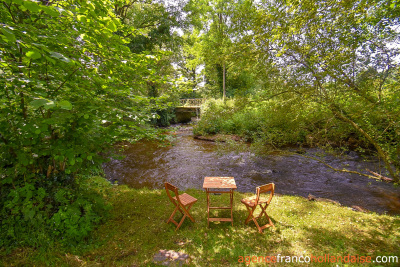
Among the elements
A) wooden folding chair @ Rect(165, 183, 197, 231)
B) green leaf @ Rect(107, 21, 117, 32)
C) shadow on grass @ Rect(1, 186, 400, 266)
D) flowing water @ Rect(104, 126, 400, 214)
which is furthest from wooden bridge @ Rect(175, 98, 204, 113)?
green leaf @ Rect(107, 21, 117, 32)

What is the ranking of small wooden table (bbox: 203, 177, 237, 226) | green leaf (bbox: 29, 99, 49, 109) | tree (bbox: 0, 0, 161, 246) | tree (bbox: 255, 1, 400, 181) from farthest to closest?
small wooden table (bbox: 203, 177, 237, 226)
tree (bbox: 255, 1, 400, 181)
tree (bbox: 0, 0, 161, 246)
green leaf (bbox: 29, 99, 49, 109)

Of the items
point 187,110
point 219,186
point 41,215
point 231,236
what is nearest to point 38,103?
point 41,215

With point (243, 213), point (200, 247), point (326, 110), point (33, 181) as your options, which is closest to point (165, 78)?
point (33, 181)

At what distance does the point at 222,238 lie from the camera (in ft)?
11.5

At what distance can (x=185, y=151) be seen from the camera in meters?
11.1

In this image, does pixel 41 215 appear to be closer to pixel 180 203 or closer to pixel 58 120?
pixel 58 120

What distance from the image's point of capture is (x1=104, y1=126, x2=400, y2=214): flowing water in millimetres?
5805

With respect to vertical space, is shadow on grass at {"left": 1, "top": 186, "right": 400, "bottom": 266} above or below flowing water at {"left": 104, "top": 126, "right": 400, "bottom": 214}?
below

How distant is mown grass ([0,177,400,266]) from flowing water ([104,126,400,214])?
1.62 meters

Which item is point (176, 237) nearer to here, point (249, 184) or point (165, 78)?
point (165, 78)

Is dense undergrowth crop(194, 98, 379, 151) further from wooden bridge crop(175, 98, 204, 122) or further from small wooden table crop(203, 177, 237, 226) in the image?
wooden bridge crop(175, 98, 204, 122)

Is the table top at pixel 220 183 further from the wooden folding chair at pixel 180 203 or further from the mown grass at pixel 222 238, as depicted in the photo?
the mown grass at pixel 222 238

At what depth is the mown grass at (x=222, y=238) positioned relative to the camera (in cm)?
288

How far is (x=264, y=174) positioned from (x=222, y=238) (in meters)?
4.83
